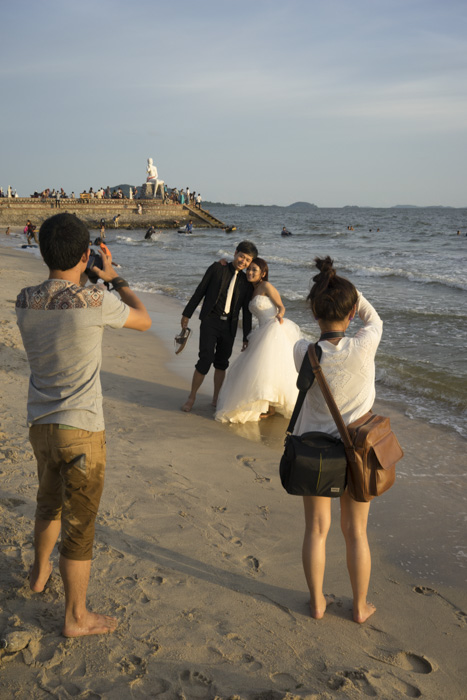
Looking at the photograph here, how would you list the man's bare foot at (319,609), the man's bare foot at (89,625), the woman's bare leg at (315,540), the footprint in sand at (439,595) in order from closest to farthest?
the man's bare foot at (89,625) < the woman's bare leg at (315,540) < the man's bare foot at (319,609) < the footprint in sand at (439,595)

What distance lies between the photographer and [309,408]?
3.07 meters

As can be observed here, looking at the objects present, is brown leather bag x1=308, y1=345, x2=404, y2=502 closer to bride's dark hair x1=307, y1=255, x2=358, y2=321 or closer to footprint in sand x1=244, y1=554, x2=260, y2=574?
bride's dark hair x1=307, y1=255, x2=358, y2=321

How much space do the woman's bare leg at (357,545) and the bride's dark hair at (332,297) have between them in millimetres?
909

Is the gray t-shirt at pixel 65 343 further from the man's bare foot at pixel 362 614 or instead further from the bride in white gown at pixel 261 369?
the bride in white gown at pixel 261 369

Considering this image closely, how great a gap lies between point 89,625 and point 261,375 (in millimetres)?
3951

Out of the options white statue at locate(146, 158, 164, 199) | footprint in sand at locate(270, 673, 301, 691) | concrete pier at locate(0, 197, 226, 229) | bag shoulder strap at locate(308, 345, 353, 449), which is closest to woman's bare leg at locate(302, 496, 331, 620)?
bag shoulder strap at locate(308, 345, 353, 449)

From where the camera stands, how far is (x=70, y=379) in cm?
266

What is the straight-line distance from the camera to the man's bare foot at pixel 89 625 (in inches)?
110

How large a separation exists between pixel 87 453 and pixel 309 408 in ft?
3.73

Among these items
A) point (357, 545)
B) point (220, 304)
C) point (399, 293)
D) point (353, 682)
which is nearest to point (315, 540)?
point (357, 545)

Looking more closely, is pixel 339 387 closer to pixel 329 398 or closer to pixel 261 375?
pixel 329 398

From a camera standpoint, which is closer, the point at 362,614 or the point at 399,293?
the point at 362,614

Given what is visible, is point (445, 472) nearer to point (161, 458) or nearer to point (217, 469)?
point (217, 469)

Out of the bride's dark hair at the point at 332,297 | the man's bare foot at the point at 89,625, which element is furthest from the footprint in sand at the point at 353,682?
the bride's dark hair at the point at 332,297
